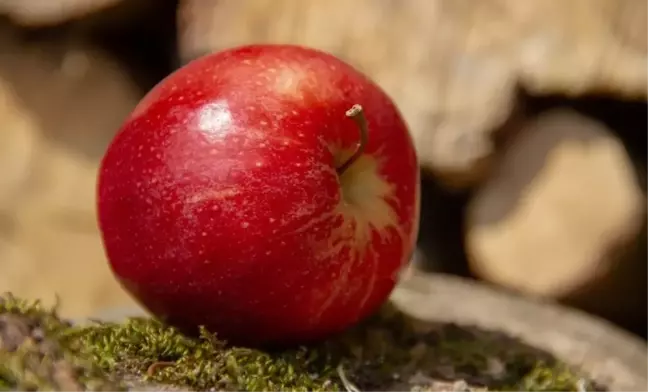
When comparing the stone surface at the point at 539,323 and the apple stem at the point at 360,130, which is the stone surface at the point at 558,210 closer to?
the stone surface at the point at 539,323

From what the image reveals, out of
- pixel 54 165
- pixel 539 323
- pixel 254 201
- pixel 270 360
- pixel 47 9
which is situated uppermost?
pixel 47 9

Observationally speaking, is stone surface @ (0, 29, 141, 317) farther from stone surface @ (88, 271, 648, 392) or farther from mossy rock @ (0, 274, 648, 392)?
mossy rock @ (0, 274, 648, 392)

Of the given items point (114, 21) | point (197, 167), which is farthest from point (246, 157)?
point (114, 21)

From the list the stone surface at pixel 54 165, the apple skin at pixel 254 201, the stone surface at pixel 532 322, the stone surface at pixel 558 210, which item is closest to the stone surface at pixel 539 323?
the stone surface at pixel 532 322

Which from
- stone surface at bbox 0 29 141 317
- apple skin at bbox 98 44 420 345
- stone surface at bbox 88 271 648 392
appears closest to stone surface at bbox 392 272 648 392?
stone surface at bbox 88 271 648 392

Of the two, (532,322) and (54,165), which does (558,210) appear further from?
(54,165)

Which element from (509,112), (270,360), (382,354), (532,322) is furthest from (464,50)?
(270,360)
